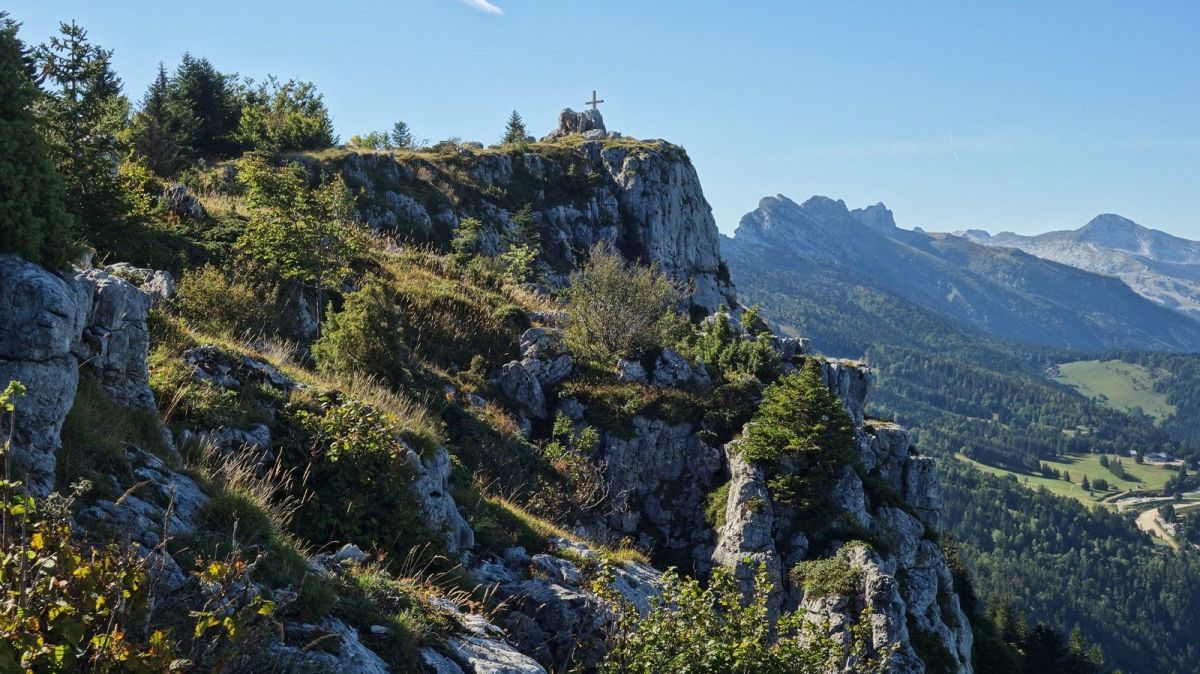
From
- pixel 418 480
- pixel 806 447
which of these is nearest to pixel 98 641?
pixel 418 480

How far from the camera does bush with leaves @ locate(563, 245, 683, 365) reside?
81.6ft

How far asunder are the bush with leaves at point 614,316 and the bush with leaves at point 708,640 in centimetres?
1680

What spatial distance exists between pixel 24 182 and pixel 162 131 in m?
32.4

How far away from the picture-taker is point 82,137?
48.6 feet

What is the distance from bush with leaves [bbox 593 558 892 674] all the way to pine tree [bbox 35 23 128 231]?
44.6 ft

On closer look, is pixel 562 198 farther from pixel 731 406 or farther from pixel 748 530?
pixel 748 530

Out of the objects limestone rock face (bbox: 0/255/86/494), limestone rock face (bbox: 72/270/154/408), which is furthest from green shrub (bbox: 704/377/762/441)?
limestone rock face (bbox: 0/255/86/494)

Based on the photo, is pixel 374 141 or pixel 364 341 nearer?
pixel 364 341

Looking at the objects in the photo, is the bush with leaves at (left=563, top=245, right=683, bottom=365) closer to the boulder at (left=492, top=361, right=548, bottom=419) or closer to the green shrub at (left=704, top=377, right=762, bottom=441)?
the boulder at (left=492, top=361, right=548, bottom=419)

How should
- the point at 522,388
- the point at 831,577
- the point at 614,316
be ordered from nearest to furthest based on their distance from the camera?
the point at 831,577 < the point at 522,388 < the point at 614,316

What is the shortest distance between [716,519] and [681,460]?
2276 millimetres

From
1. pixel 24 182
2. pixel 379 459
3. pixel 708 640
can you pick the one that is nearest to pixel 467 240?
pixel 379 459

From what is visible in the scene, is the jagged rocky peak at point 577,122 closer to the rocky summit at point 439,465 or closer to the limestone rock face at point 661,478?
the rocky summit at point 439,465

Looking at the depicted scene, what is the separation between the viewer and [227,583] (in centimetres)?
421
